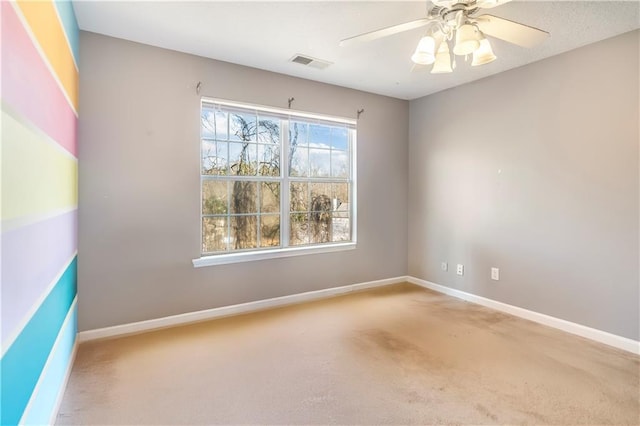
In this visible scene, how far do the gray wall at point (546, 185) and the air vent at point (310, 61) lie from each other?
166cm

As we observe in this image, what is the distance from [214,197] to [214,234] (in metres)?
0.37

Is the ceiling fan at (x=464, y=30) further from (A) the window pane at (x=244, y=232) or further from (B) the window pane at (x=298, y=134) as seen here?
(A) the window pane at (x=244, y=232)

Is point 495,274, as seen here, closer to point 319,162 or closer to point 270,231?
point 319,162

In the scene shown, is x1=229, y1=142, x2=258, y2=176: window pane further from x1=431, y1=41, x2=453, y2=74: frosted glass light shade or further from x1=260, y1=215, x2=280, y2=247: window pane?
x1=431, y1=41, x2=453, y2=74: frosted glass light shade

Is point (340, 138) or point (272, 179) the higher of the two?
point (340, 138)

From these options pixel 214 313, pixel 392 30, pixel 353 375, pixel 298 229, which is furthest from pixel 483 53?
pixel 214 313

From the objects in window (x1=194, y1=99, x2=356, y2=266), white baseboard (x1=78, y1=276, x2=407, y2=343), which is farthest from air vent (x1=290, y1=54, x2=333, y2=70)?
white baseboard (x1=78, y1=276, x2=407, y2=343)

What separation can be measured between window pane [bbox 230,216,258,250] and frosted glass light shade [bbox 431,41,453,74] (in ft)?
7.41

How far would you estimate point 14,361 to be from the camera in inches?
45.7

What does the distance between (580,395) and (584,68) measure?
2565 mm

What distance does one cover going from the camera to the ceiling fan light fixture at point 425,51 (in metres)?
1.83

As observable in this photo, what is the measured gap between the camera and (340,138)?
407cm

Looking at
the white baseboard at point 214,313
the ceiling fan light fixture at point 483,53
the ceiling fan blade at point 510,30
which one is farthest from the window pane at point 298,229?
the ceiling fan blade at point 510,30

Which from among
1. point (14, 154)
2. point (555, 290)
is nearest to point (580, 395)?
point (555, 290)
